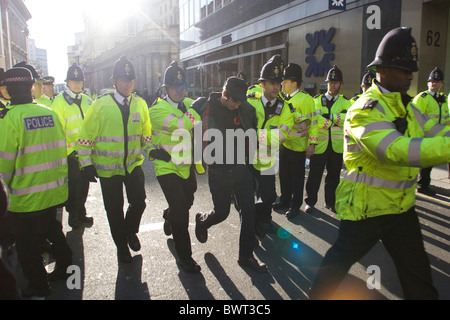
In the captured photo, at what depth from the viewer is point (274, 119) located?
4605 millimetres

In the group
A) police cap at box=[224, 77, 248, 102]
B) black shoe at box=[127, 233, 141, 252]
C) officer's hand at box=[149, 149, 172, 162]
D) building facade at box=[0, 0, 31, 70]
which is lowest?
black shoe at box=[127, 233, 141, 252]

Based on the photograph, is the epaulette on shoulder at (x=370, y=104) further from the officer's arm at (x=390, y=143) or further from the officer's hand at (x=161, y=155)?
the officer's hand at (x=161, y=155)

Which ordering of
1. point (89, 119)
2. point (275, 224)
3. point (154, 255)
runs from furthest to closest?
1. point (275, 224)
2. point (154, 255)
3. point (89, 119)

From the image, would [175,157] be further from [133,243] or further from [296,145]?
→ [296,145]

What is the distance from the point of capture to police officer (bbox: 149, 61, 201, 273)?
12.5 feet

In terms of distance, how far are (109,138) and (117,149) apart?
0.49 feet

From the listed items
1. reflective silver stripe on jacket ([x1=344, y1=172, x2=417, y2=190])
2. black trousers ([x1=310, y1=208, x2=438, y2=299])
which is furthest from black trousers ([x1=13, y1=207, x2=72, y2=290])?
reflective silver stripe on jacket ([x1=344, y1=172, x2=417, y2=190])

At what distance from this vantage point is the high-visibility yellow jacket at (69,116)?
5.23m

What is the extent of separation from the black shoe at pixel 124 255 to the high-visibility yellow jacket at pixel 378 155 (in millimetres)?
2503

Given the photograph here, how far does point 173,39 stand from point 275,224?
4014cm

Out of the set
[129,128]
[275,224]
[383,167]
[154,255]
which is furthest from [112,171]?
[383,167]

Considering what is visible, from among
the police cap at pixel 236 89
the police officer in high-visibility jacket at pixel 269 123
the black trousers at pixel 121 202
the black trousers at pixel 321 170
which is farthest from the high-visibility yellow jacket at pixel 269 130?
the black trousers at pixel 121 202

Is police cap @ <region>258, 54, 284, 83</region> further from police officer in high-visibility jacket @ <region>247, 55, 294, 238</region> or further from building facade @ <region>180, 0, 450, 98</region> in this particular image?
building facade @ <region>180, 0, 450, 98</region>

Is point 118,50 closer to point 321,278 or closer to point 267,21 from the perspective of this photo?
point 267,21
